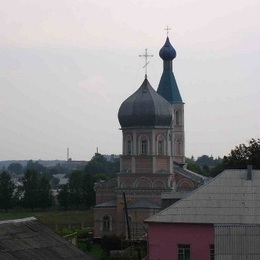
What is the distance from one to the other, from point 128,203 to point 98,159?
343ft

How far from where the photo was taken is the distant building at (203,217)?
28828 millimetres

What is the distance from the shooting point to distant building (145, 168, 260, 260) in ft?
94.6

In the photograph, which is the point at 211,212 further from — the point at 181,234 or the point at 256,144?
the point at 256,144

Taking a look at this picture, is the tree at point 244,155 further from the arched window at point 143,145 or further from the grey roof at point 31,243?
the grey roof at point 31,243

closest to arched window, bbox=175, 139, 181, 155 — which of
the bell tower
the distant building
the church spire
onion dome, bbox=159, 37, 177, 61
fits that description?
the bell tower

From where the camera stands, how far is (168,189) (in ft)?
176

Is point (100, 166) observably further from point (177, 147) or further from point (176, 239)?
point (176, 239)

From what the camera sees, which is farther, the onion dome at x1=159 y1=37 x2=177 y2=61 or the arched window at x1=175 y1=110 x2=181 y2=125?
the onion dome at x1=159 y1=37 x2=177 y2=61

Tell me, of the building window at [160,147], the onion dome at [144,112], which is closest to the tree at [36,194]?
the onion dome at [144,112]

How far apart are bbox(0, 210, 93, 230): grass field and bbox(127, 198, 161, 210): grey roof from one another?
25.1ft

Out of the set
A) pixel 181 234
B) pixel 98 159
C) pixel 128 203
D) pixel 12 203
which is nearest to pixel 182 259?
pixel 181 234

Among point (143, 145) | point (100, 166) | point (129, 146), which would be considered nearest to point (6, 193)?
point (129, 146)

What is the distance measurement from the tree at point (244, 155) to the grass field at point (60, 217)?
13.7 m

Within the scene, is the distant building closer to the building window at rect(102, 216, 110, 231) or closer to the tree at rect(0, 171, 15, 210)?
the building window at rect(102, 216, 110, 231)
